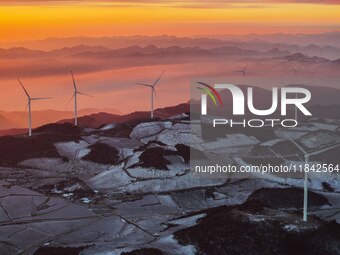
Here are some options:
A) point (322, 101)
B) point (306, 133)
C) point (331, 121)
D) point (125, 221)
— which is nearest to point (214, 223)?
point (125, 221)

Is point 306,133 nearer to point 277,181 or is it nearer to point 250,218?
point 277,181

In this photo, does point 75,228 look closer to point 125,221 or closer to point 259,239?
point 125,221

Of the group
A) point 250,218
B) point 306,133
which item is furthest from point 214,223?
point 306,133

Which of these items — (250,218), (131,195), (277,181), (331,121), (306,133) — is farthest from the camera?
(331,121)

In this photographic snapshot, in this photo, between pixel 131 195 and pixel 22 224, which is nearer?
pixel 22 224

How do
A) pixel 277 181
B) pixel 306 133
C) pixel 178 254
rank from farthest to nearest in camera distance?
1. pixel 306 133
2. pixel 277 181
3. pixel 178 254

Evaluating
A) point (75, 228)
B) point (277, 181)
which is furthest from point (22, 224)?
point (277, 181)

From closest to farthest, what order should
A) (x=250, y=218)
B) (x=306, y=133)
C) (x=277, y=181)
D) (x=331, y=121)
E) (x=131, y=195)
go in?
1. (x=250, y=218)
2. (x=131, y=195)
3. (x=277, y=181)
4. (x=306, y=133)
5. (x=331, y=121)

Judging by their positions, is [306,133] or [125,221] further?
[306,133]

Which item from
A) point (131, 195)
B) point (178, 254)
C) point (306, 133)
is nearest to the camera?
point (178, 254)
